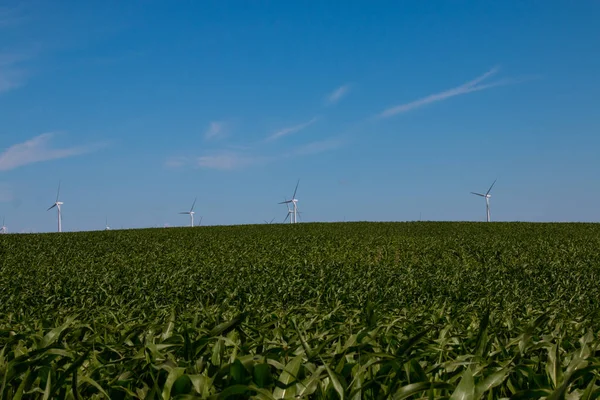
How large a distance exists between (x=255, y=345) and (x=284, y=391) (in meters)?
0.78

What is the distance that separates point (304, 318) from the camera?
14.5ft

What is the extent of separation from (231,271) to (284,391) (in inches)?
604

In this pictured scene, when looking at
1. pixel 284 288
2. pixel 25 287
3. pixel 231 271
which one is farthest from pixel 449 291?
pixel 25 287

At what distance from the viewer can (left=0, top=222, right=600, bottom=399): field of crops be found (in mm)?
2119

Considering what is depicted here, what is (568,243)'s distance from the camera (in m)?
28.2

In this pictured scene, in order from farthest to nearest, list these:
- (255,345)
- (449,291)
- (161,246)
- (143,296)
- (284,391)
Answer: (161,246)
(449,291)
(143,296)
(255,345)
(284,391)

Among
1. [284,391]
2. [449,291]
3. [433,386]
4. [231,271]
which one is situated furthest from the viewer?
[231,271]

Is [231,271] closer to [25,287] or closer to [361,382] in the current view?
[25,287]

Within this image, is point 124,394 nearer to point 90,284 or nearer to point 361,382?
point 361,382

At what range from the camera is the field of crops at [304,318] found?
2119 millimetres

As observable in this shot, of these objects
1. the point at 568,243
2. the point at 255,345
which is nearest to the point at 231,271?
the point at 255,345

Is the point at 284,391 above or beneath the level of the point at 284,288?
above

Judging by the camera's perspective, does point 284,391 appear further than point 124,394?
No

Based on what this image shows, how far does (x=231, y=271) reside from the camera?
17.1 metres
